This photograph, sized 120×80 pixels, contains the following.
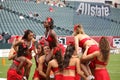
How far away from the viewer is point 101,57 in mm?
10234

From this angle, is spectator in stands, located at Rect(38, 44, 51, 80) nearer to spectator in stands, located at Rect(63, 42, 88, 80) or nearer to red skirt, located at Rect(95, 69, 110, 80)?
spectator in stands, located at Rect(63, 42, 88, 80)

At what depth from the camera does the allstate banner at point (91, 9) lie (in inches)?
1928

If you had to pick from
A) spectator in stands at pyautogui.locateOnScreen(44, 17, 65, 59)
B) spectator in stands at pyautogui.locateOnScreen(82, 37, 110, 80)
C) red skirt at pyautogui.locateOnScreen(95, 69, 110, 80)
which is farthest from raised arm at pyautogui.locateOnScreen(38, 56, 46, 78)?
red skirt at pyautogui.locateOnScreen(95, 69, 110, 80)

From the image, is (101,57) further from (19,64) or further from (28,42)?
(28,42)

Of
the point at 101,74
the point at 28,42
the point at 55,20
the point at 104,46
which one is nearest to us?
the point at 104,46

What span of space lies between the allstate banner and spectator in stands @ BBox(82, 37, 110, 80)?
126ft

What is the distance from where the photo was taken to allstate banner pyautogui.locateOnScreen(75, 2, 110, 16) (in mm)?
48981

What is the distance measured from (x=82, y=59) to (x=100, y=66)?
0.43 metres

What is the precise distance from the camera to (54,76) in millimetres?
10422

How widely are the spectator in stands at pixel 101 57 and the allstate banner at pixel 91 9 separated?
38370 mm

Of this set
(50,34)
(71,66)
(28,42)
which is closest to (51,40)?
(50,34)

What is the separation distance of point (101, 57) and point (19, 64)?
217 cm

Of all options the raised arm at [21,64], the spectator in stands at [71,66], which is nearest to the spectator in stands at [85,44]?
the spectator in stands at [71,66]

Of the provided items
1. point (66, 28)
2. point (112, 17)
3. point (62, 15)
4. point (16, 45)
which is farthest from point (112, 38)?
point (16, 45)
